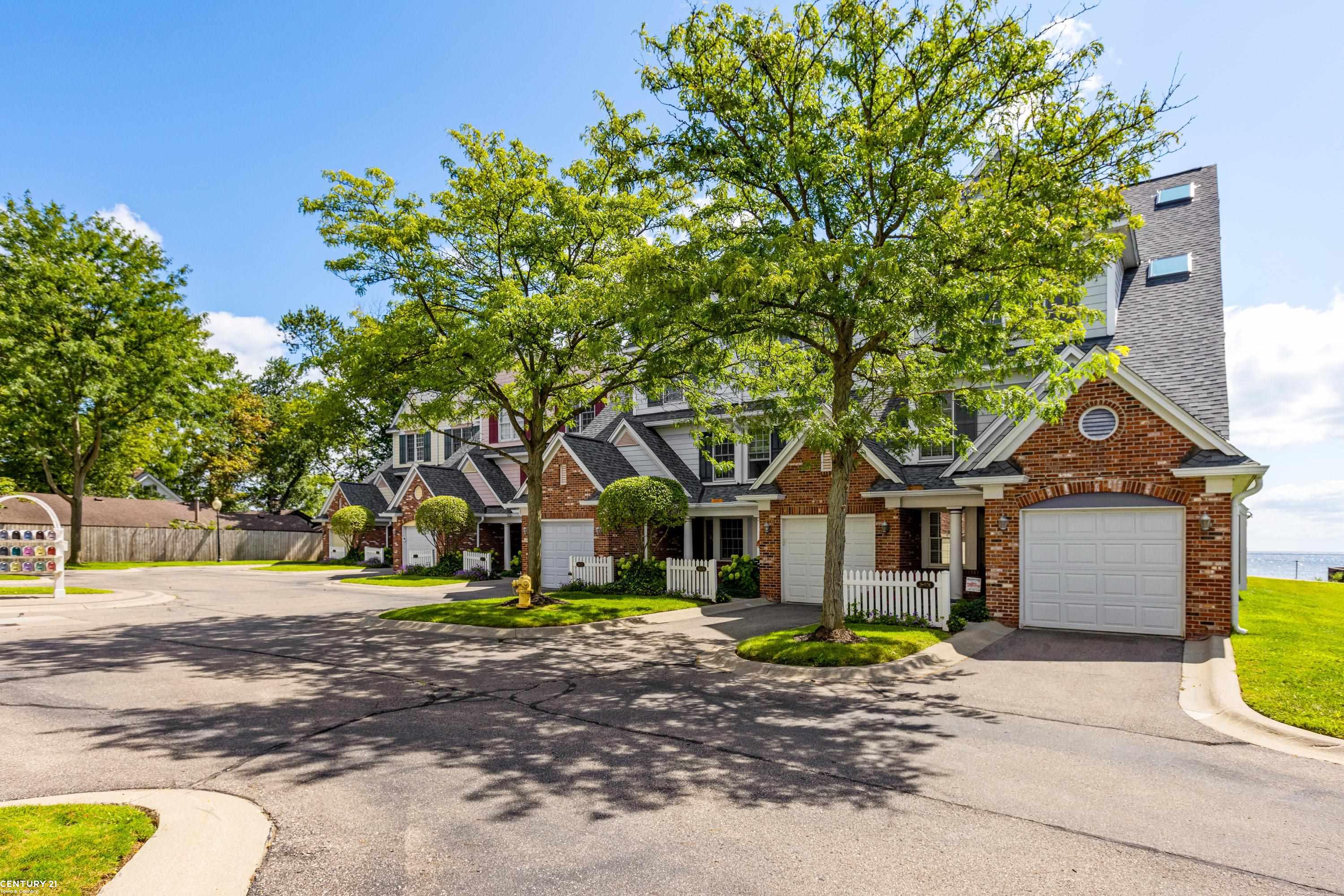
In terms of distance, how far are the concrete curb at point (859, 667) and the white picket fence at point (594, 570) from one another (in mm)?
9898

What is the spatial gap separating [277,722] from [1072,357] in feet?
51.2

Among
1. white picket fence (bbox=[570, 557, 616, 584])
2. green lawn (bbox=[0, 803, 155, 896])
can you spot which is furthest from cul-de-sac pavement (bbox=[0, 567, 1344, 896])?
white picket fence (bbox=[570, 557, 616, 584])

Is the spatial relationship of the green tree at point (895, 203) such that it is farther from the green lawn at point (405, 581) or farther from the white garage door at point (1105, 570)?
the green lawn at point (405, 581)

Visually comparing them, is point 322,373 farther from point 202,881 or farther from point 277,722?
point 202,881

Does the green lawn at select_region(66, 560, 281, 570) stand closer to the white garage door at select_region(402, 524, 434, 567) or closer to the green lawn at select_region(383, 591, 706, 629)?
the white garage door at select_region(402, 524, 434, 567)

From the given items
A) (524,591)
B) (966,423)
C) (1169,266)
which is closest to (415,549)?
(524,591)

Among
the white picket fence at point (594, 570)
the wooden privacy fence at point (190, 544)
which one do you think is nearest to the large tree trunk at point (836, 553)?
the white picket fence at point (594, 570)

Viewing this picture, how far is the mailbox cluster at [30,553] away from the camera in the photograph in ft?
69.3

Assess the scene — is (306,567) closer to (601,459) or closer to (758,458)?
(601,459)

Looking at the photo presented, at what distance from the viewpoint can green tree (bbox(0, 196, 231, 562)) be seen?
102ft

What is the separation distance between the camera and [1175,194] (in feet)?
73.0

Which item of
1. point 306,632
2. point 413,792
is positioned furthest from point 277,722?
point 306,632

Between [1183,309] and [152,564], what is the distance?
48.2 metres

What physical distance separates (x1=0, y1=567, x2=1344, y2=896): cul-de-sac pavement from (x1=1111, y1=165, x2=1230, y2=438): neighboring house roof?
5411 millimetres
